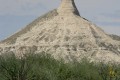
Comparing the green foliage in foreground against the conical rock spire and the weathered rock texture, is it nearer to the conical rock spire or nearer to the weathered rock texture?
the weathered rock texture

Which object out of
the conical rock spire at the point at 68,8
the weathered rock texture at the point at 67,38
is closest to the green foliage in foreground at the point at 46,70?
the weathered rock texture at the point at 67,38

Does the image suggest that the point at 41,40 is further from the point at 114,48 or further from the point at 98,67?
the point at 98,67

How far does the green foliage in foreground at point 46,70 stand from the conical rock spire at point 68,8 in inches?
4199

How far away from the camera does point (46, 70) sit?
52.0 meters

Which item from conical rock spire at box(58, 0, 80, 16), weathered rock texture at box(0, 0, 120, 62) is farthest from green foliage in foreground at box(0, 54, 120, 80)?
conical rock spire at box(58, 0, 80, 16)

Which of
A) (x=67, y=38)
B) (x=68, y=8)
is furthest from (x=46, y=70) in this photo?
(x=68, y=8)

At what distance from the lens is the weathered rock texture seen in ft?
502

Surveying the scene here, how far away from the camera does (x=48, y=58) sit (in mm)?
60750

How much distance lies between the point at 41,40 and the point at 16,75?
116 metres

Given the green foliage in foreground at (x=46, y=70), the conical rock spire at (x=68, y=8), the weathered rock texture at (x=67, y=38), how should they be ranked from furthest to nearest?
the conical rock spire at (x=68, y=8)
the weathered rock texture at (x=67, y=38)
the green foliage in foreground at (x=46, y=70)

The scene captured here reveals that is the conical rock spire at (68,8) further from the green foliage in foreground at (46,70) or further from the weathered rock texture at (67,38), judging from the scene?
the green foliage in foreground at (46,70)

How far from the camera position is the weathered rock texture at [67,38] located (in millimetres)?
153125

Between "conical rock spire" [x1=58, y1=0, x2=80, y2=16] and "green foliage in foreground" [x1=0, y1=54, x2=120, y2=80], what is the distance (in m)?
107

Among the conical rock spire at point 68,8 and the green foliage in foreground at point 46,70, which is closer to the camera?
the green foliage in foreground at point 46,70
